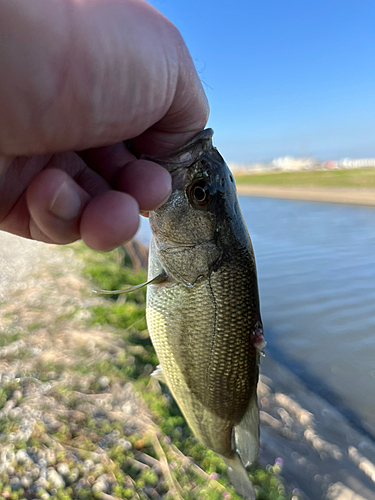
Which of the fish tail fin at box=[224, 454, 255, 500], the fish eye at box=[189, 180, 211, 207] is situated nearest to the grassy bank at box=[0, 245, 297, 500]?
the fish tail fin at box=[224, 454, 255, 500]

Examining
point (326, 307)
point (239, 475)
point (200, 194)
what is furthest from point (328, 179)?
point (200, 194)

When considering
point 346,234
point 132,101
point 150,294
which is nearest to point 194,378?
point 150,294

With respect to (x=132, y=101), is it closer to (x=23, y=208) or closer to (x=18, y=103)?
(x=18, y=103)

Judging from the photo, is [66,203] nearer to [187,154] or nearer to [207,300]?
[187,154]

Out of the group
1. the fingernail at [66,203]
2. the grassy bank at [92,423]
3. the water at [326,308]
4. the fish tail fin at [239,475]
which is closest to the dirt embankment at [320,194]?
the water at [326,308]

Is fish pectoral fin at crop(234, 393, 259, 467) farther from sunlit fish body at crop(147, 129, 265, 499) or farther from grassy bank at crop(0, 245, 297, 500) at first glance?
grassy bank at crop(0, 245, 297, 500)
